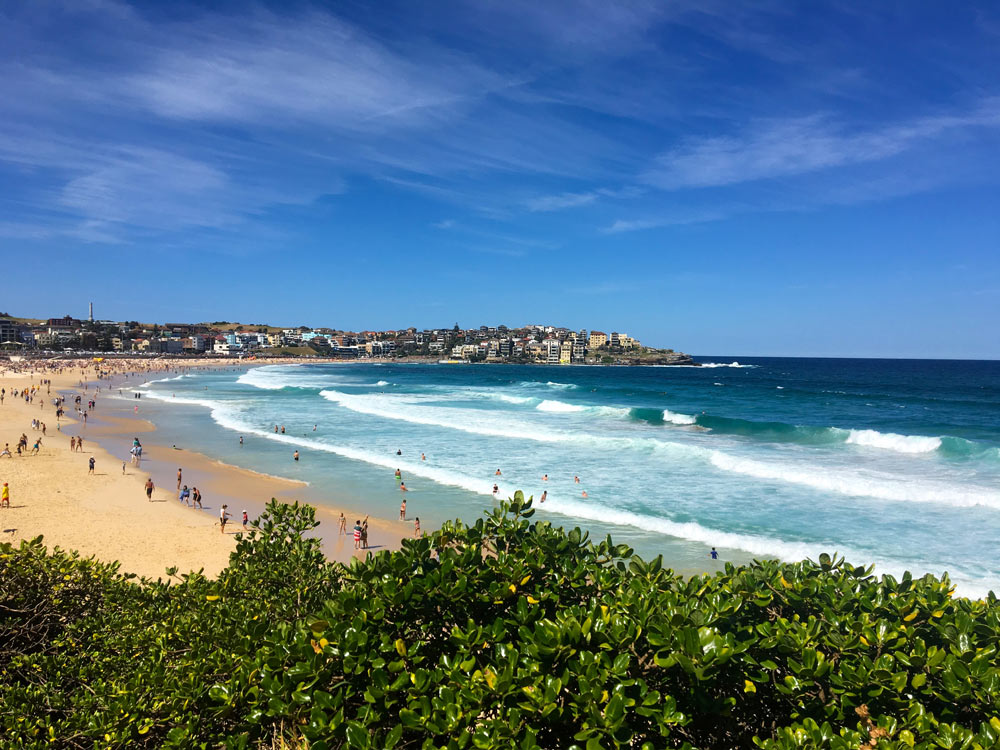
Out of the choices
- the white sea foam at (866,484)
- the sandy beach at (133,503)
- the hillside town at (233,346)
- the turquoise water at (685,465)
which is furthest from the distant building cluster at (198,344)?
the white sea foam at (866,484)

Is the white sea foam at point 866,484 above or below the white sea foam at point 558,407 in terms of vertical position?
below

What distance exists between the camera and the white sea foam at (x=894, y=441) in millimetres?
31377

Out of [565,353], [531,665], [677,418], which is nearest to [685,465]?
[677,418]

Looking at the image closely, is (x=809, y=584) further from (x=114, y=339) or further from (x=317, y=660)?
(x=114, y=339)

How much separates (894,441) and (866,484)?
12.9 meters

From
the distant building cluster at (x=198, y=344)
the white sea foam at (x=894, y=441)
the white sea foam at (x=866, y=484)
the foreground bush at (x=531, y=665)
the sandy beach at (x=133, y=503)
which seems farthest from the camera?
the distant building cluster at (x=198, y=344)

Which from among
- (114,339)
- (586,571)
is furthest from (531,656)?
(114,339)

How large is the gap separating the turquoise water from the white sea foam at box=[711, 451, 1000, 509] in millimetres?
88

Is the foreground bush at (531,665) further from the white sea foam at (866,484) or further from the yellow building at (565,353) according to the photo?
the yellow building at (565,353)

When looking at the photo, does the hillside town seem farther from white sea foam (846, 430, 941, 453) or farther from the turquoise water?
white sea foam (846, 430, 941, 453)

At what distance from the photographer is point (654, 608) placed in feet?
10.8

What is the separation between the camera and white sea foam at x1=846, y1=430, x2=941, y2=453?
31.4m

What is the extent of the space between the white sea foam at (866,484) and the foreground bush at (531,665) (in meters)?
21.2

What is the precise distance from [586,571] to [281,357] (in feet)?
572
